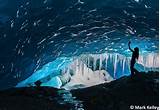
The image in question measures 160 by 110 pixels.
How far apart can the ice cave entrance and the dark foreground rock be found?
4cm

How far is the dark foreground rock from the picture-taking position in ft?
8.34

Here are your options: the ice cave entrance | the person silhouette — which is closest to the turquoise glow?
the ice cave entrance

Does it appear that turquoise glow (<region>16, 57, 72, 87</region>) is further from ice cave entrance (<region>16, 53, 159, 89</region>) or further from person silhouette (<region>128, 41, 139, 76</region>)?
person silhouette (<region>128, 41, 139, 76</region>)

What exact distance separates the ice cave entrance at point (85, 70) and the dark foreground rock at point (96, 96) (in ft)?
0.13

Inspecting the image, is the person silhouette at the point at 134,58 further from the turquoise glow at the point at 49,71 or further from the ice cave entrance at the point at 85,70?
the turquoise glow at the point at 49,71

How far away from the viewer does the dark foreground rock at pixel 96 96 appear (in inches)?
100

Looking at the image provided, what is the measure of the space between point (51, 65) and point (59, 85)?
14 centimetres

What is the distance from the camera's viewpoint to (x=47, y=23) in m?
2.63

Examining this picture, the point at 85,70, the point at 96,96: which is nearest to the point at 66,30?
the point at 85,70

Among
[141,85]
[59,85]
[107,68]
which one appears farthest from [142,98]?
[59,85]

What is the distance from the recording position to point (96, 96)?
259 cm

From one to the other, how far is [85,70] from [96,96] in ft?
0.60

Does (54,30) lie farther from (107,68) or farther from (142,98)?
(142,98)

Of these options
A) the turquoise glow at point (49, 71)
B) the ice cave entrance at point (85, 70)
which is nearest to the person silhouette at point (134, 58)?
the ice cave entrance at point (85, 70)
